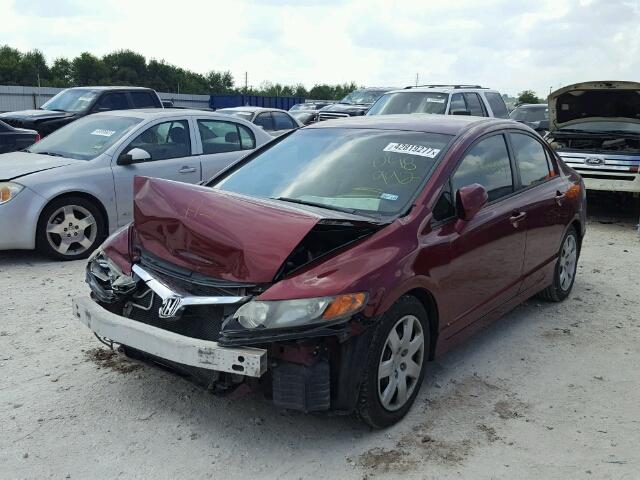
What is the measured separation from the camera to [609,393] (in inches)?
159

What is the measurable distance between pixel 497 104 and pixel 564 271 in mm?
8424

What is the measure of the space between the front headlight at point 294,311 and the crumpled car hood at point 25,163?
4.61 meters

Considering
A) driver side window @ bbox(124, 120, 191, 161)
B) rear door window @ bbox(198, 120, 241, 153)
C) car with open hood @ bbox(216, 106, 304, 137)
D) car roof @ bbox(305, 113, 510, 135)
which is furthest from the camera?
car with open hood @ bbox(216, 106, 304, 137)

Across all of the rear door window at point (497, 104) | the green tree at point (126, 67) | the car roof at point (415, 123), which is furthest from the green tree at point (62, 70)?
the car roof at point (415, 123)

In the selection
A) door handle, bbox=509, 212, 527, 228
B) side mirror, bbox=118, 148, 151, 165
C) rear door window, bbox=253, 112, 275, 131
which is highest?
rear door window, bbox=253, 112, 275, 131

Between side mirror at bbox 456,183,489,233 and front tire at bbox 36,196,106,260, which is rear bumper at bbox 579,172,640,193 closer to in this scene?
side mirror at bbox 456,183,489,233

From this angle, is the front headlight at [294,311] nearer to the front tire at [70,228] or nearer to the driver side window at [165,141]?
the front tire at [70,228]

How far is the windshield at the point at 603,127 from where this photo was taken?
9.91 meters

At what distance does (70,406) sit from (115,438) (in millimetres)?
479

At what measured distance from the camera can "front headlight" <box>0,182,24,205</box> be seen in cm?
648

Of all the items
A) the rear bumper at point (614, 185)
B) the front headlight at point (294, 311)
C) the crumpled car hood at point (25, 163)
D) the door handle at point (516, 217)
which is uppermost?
the crumpled car hood at point (25, 163)

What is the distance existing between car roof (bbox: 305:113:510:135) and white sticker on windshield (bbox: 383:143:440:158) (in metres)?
0.22

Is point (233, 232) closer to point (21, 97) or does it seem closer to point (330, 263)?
point (330, 263)

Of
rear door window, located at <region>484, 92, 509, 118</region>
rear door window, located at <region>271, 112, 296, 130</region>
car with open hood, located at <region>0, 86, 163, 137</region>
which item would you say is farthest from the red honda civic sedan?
rear door window, located at <region>271, 112, 296, 130</region>
